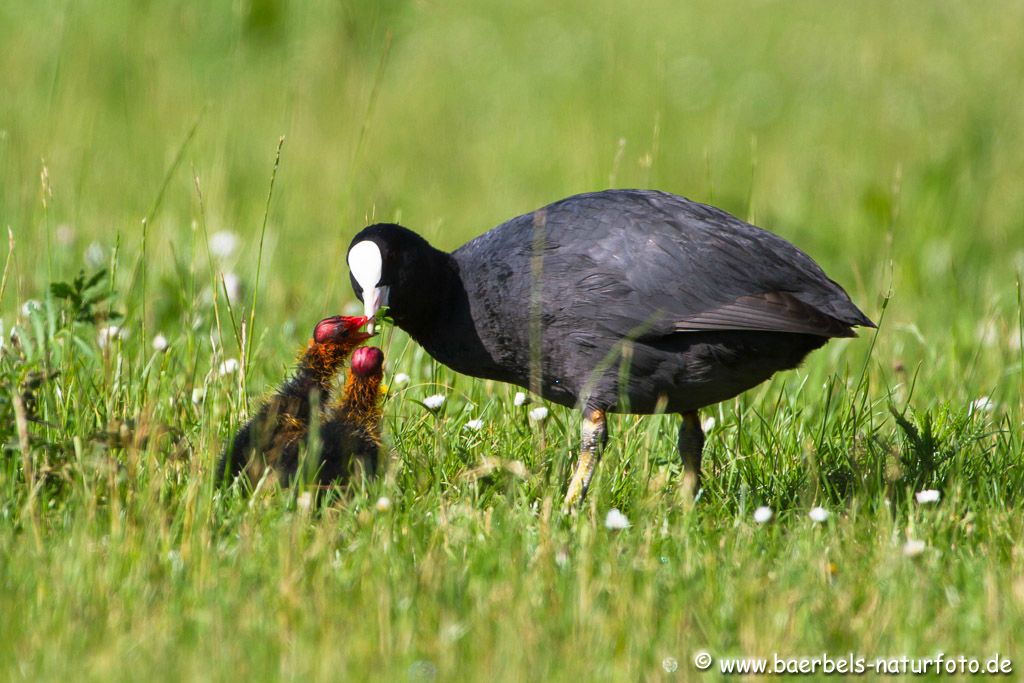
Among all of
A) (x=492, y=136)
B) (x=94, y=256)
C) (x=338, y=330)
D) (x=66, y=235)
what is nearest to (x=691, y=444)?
(x=338, y=330)

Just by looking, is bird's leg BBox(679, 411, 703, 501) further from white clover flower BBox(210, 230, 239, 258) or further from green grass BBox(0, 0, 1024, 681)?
white clover flower BBox(210, 230, 239, 258)

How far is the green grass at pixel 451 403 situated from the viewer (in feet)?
10.2

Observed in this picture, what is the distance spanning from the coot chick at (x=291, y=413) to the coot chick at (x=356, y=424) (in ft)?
0.24

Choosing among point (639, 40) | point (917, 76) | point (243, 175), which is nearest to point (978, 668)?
point (243, 175)

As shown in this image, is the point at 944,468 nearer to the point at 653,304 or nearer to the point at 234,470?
the point at 653,304

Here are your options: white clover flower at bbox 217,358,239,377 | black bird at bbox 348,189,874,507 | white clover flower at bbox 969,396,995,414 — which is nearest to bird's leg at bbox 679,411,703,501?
black bird at bbox 348,189,874,507

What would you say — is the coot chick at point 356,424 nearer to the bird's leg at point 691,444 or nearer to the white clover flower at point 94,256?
the bird's leg at point 691,444

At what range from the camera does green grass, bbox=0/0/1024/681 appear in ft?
10.2

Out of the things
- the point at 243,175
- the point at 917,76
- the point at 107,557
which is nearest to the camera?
the point at 107,557

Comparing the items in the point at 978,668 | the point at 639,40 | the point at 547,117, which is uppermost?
the point at 639,40

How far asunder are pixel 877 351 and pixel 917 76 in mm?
5588

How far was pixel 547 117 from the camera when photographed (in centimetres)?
998

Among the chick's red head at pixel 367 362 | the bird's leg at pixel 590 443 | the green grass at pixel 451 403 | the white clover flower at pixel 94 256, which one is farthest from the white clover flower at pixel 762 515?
the white clover flower at pixel 94 256

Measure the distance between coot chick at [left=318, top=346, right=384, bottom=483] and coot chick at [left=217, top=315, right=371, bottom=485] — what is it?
0.24 ft
